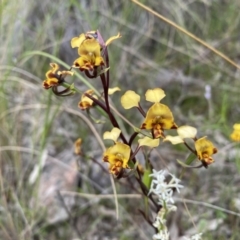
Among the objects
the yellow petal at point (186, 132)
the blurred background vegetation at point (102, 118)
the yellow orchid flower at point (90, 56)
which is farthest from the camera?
the blurred background vegetation at point (102, 118)

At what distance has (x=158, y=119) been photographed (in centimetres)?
85

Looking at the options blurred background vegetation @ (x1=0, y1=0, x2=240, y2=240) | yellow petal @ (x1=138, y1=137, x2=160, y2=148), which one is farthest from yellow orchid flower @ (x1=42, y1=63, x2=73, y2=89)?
blurred background vegetation @ (x1=0, y1=0, x2=240, y2=240)

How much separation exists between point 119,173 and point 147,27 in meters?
1.45

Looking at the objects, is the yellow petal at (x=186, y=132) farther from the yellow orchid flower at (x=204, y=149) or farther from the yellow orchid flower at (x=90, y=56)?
the yellow orchid flower at (x=90, y=56)

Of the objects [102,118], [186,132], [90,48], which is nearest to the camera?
[90,48]

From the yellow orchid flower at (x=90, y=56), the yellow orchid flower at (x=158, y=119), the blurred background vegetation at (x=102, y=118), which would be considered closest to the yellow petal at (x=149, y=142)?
the yellow orchid flower at (x=158, y=119)

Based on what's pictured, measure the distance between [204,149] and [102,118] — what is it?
1.05 meters

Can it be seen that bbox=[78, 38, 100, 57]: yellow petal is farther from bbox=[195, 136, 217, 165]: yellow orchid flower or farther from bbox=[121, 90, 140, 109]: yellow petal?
bbox=[195, 136, 217, 165]: yellow orchid flower

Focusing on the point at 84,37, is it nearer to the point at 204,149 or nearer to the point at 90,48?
the point at 90,48

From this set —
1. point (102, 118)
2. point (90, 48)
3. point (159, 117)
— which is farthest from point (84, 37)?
point (102, 118)

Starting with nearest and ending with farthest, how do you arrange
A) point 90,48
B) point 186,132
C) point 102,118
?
point 90,48 < point 186,132 < point 102,118

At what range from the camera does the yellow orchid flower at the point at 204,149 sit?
882 millimetres

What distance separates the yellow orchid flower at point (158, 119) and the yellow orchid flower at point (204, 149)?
0.06 metres

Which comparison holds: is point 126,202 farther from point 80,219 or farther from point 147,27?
point 147,27
